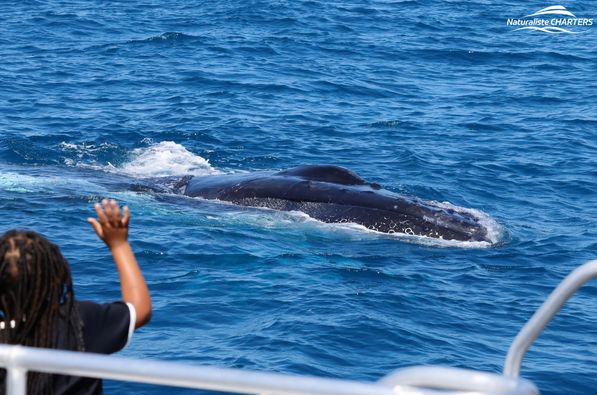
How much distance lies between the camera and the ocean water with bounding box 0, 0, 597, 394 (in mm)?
11883

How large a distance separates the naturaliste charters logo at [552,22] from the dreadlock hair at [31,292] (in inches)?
1321

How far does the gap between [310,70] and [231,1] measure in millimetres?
10287

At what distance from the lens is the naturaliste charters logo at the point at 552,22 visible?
36906 mm

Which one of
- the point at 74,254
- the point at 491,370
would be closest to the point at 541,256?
the point at 491,370

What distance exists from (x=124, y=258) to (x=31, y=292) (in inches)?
28.7

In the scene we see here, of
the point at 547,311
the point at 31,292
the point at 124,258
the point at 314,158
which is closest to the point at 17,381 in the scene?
the point at 31,292

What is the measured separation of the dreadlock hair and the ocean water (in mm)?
5655

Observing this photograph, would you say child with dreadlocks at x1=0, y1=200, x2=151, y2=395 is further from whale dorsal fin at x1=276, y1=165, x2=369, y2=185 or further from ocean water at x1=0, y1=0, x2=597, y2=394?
whale dorsal fin at x1=276, y1=165, x2=369, y2=185

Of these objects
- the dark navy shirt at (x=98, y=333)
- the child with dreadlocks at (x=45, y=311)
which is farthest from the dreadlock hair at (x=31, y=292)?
the dark navy shirt at (x=98, y=333)

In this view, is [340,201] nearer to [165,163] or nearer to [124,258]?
[165,163]

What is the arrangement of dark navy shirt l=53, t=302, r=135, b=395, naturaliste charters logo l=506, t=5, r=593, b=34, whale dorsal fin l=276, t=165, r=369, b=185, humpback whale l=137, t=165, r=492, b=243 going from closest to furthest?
dark navy shirt l=53, t=302, r=135, b=395 < humpback whale l=137, t=165, r=492, b=243 < whale dorsal fin l=276, t=165, r=369, b=185 < naturaliste charters logo l=506, t=5, r=593, b=34

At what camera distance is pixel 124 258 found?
501cm

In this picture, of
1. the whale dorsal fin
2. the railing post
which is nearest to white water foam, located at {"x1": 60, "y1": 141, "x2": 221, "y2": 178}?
the whale dorsal fin

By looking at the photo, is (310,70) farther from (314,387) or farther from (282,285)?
(314,387)
